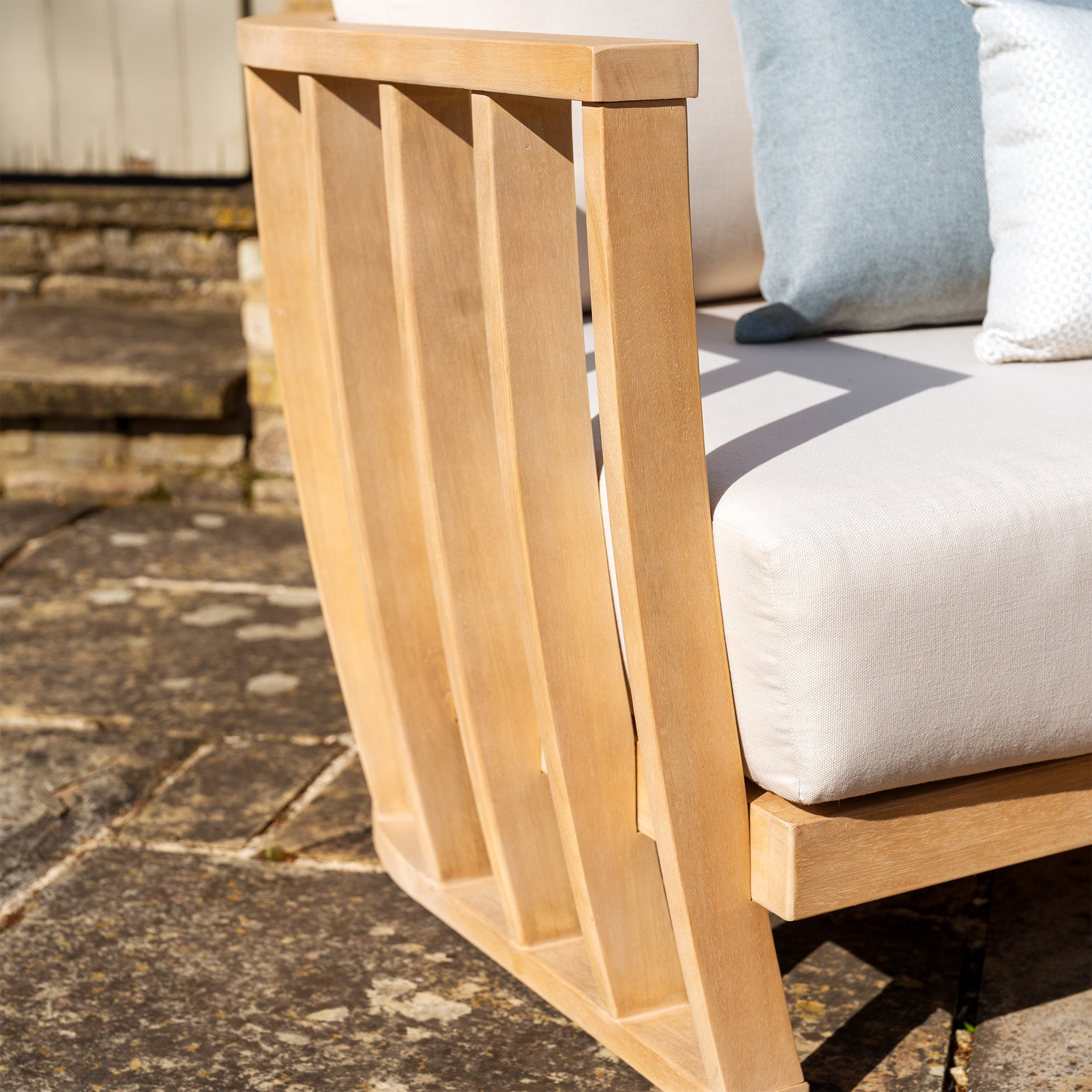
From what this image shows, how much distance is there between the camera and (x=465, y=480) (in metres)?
1.20

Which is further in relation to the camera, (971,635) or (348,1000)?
(348,1000)

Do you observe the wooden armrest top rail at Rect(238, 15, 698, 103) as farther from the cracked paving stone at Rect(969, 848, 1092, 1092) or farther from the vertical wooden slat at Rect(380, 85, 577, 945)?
the cracked paving stone at Rect(969, 848, 1092, 1092)

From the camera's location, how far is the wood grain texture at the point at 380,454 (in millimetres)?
1275

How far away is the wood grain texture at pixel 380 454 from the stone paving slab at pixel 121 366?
4.76 feet

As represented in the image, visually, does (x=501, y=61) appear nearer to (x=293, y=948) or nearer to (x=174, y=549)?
→ (x=293, y=948)

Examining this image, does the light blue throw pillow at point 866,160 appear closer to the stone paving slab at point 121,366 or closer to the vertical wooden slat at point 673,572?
the vertical wooden slat at point 673,572

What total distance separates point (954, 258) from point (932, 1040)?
0.71 meters

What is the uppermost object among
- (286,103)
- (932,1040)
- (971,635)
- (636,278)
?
(286,103)

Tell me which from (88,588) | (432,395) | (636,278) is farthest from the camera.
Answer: (88,588)

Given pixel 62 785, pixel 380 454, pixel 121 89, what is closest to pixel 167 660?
pixel 62 785

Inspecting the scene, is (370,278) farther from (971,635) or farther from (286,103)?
(971,635)

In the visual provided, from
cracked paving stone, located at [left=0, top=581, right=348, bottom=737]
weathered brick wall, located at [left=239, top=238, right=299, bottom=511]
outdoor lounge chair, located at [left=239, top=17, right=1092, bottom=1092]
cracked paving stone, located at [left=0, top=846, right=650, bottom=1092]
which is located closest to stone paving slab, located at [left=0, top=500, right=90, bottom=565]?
cracked paving stone, located at [left=0, top=581, right=348, bottom=737]

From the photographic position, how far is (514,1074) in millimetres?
1193

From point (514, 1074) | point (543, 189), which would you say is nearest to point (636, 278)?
point (543, 189)
